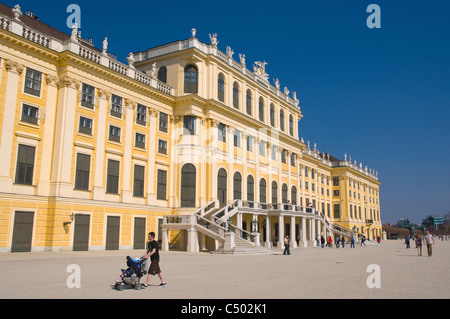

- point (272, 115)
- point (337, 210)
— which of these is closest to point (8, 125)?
point (272, 115)

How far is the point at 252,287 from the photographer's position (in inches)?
460

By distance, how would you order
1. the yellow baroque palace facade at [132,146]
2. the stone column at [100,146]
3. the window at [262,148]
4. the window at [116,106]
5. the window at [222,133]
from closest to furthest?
the yellow baroque palace facade at [132,146]
the stone column at [100,146]
the window at [116,106]
the window at [222,133]
the window at [262,148]

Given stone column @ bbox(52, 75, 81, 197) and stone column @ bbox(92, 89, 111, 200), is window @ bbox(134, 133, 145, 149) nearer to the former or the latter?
stone column @ bbox(92, 89, 111, 200)

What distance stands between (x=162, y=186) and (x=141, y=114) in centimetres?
712

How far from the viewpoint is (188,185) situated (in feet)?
125

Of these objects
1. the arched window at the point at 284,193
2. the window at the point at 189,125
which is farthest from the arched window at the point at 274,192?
the window at the point at 189,125

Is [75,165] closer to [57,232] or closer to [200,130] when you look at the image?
[57,232]

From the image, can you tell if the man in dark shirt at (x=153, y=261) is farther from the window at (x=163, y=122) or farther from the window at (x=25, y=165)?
the window at (x=163, y=122)

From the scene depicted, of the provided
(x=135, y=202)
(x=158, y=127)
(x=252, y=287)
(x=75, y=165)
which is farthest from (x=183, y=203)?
(x=252, y=287)

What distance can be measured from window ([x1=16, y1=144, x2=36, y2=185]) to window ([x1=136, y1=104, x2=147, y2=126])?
10.3m

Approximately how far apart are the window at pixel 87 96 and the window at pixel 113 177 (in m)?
4.83

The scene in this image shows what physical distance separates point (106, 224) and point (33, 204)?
6.11m

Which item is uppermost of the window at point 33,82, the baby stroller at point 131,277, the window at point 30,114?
the window at point 33,82

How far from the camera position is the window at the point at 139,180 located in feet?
114
